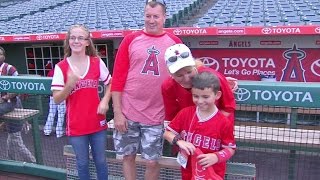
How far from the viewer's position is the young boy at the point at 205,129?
68.8 inches

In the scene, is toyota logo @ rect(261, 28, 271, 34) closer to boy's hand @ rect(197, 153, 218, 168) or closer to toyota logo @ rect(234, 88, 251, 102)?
toyota logo @ rect(234, 88, 251, 102)

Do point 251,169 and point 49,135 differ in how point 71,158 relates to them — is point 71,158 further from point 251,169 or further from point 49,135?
point 49,135

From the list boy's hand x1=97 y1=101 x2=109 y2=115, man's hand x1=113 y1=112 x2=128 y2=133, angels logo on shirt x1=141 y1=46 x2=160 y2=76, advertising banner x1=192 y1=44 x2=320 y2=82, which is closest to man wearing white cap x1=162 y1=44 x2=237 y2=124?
angels logo on shirt x1=141 y1=46 x2=160 y2=76

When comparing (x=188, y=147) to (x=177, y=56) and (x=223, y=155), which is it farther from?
(x=177, y=56)

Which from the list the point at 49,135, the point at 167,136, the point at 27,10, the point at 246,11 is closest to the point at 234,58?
the point at 246,11

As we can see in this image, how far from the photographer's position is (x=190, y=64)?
1.78 m

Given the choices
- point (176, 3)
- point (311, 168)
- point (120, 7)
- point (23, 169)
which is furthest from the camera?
point (120, 7)

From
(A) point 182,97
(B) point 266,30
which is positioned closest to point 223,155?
(A) point 182,97

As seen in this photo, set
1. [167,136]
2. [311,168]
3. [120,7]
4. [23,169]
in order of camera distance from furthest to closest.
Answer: [120,7]
[311,168]
[23,169]
[167,136]

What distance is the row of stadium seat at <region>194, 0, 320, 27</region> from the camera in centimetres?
649

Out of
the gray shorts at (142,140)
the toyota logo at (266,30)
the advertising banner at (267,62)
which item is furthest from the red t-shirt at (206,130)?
the advertising banner at (267,62)

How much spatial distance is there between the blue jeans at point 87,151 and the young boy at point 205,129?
0.63m

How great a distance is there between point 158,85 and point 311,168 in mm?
2779

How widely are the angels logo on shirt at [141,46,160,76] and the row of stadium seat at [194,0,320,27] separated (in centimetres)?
469
